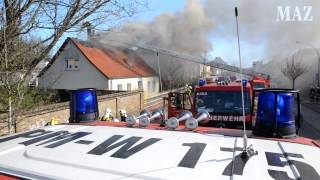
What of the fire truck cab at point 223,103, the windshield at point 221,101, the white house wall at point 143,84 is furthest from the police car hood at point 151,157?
the white house wall at point 143,84

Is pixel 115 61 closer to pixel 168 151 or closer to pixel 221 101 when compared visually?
pixel 221 101

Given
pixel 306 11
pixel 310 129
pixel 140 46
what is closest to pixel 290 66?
pixel 306 11

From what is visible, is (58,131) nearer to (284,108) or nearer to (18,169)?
(18,169)

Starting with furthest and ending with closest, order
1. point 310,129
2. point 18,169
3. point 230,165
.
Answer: point 310,129, point 18,169, point 230,165

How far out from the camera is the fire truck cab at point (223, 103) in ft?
30.0

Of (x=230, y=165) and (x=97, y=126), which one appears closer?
(x=230, y=165)

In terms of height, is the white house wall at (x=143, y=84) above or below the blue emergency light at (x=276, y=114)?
above

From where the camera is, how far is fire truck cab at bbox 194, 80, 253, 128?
360 inches

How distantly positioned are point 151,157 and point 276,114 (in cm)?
116

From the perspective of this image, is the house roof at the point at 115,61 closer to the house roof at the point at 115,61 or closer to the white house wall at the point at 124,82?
the house roof at the point at 115,61

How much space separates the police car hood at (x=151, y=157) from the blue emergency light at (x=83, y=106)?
76 centimetres

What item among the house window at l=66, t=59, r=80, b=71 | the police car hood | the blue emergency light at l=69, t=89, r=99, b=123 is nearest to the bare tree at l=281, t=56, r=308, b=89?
the house window at l=66, t=59, r=80, b=71

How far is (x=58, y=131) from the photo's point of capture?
10.8ft

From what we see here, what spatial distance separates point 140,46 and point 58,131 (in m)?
43.7
